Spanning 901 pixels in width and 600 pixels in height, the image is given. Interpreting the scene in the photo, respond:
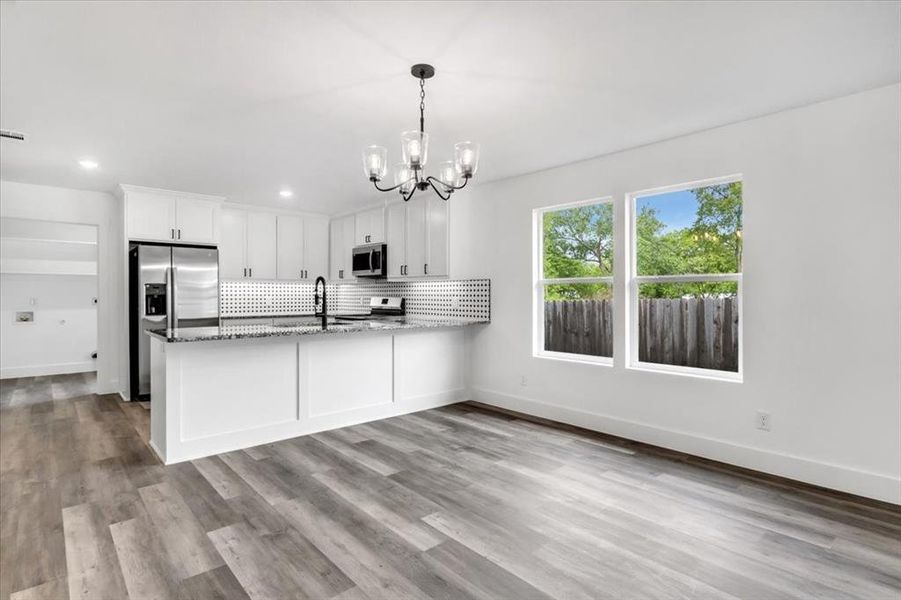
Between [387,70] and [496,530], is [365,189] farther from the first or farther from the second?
[496,530]

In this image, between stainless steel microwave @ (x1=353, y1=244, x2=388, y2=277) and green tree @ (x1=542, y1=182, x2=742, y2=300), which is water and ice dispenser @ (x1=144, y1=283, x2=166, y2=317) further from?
green tree @ (x1=542, y1=182, x2=742, y2=300)

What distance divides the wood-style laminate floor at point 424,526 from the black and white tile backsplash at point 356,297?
76.3 inches

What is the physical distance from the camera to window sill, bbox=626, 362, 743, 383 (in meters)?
3.41

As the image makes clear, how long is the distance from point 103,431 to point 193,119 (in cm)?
287

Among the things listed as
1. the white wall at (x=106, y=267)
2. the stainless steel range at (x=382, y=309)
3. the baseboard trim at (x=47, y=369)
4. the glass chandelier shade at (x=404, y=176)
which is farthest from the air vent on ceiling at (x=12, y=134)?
the baseboard trim at (x=47, y=369)

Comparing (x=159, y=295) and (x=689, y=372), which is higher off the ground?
(x=159, y=295)

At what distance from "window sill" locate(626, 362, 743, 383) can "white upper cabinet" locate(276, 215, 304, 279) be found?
4863mm

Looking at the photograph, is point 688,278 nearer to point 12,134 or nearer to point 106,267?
point 12,134

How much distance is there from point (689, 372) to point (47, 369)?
8.62m

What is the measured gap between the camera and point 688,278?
11.8 ft

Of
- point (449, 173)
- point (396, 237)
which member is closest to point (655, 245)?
point (449, 173)

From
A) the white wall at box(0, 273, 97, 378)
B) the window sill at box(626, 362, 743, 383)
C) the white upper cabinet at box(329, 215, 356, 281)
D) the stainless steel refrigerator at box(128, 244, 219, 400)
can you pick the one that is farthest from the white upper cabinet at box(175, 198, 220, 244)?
the window sill at box(626, 362, 743, 383)

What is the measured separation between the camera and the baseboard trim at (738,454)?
276cm

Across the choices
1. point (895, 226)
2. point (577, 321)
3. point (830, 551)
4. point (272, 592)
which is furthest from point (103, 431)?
point (895, 226)
